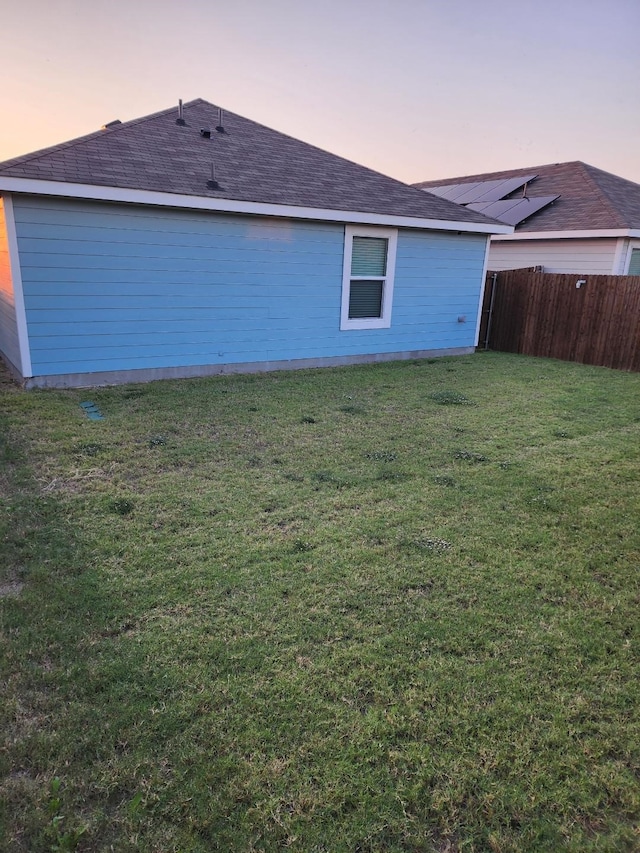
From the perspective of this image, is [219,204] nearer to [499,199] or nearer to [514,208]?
[514,208]

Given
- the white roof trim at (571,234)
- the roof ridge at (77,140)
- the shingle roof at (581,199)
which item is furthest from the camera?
the shingle roof at (581,199)

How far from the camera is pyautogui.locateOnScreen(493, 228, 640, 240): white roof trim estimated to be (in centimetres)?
1166

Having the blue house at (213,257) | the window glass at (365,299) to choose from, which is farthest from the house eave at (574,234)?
the window glass at (365,299)

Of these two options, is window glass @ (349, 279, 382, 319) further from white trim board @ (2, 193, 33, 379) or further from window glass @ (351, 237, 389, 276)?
white trim board @ (2, 193, 33, 379)

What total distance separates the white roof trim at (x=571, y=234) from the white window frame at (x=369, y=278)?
5.65 meters

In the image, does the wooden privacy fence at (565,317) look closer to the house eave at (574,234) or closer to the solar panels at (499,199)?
the house eave at (574,234)

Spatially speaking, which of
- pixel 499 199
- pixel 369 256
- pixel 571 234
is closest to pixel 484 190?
pixel 499 199

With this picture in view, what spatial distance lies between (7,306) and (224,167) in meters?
3.94

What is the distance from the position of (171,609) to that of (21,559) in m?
1.08

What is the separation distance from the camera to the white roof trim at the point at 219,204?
610 centimetres

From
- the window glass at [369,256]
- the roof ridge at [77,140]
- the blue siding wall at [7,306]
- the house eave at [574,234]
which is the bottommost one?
Answer: the blue siding wall at [7,306]

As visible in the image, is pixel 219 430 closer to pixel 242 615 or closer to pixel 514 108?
pixel 242 615

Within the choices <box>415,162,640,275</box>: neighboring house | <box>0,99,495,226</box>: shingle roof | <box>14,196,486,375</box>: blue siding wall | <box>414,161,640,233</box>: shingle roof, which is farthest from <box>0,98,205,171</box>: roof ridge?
<box>414,161,640,233</box>: shingle roof

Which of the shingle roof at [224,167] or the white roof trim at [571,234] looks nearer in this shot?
the shingle roof at [224,167]
